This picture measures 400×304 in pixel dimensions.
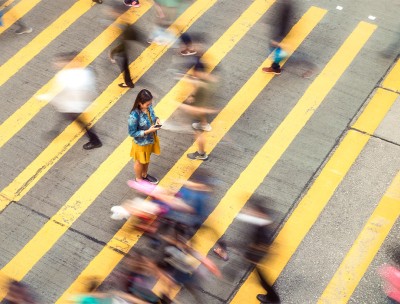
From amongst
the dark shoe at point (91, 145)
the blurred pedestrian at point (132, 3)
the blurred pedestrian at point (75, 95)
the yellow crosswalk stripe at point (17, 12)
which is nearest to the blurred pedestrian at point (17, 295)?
the dark shoe at point (91, 145)

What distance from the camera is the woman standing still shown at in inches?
351

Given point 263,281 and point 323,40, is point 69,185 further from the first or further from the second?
point 323,40

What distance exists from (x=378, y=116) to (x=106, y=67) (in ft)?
18.0

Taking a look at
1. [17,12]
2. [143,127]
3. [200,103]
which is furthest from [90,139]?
[17,12]

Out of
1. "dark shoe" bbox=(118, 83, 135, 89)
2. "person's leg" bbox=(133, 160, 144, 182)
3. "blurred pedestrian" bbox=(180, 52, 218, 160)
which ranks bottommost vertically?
"person's leg" bbox=(133, 160, 144, 182)

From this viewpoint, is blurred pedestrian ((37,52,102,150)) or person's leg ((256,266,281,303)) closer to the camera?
person's leg ((256,266,281,303))

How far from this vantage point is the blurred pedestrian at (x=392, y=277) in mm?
8578

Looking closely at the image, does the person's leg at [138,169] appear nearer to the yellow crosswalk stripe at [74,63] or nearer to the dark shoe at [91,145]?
the dark shoe at [91,145]

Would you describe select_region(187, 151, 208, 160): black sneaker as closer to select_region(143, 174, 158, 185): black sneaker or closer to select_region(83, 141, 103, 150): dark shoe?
select_region(143, 174, 158, 185): black sneaker

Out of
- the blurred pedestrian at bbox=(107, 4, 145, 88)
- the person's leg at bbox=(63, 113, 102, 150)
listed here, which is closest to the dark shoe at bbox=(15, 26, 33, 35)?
the blurred pedestrian at bbox=(107, 4, 145, 88)

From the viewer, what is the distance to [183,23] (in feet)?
44.3

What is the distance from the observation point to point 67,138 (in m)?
11.2

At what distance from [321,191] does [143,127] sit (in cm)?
325

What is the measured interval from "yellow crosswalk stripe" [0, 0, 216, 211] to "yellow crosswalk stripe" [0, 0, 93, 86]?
204 cm
